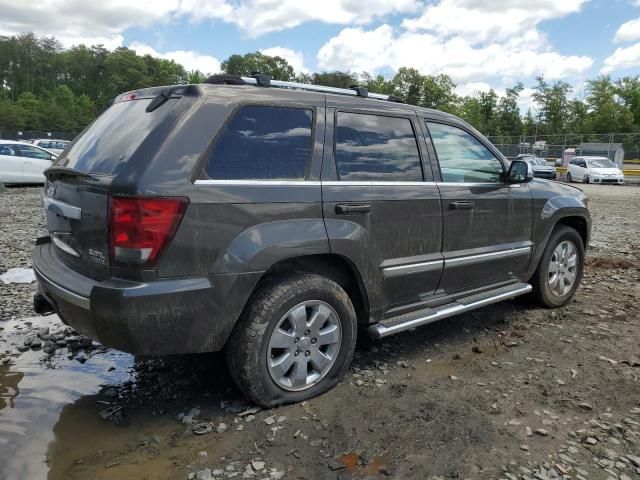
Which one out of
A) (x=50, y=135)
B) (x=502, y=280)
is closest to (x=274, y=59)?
(x=50, y=135)

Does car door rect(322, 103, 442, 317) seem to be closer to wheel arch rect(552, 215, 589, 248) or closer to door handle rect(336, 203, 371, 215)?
door handle rect(336, 203, 371, 215)

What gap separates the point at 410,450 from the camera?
2.81 m

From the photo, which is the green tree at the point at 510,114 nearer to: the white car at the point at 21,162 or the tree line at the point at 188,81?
the tree line at the point at 188,81

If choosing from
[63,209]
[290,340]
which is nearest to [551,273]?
[290,340]

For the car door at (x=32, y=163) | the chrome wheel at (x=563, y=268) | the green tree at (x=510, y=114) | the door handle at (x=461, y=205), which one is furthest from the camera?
the green tree at (x=510, y=114)

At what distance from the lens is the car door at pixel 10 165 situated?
16156mm

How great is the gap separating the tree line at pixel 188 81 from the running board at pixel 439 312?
47347 mm

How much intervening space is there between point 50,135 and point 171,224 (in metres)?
55.3

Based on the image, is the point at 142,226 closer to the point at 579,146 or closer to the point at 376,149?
the point at 376,149

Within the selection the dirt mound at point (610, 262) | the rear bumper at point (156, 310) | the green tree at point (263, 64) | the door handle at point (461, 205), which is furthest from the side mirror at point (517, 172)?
the green tree at point (263, 64)

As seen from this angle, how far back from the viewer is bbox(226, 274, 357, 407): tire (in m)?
3.00

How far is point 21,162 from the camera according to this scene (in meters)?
16.5

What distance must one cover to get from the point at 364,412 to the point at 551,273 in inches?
112

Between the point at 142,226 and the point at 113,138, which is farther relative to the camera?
the point at 113,138
